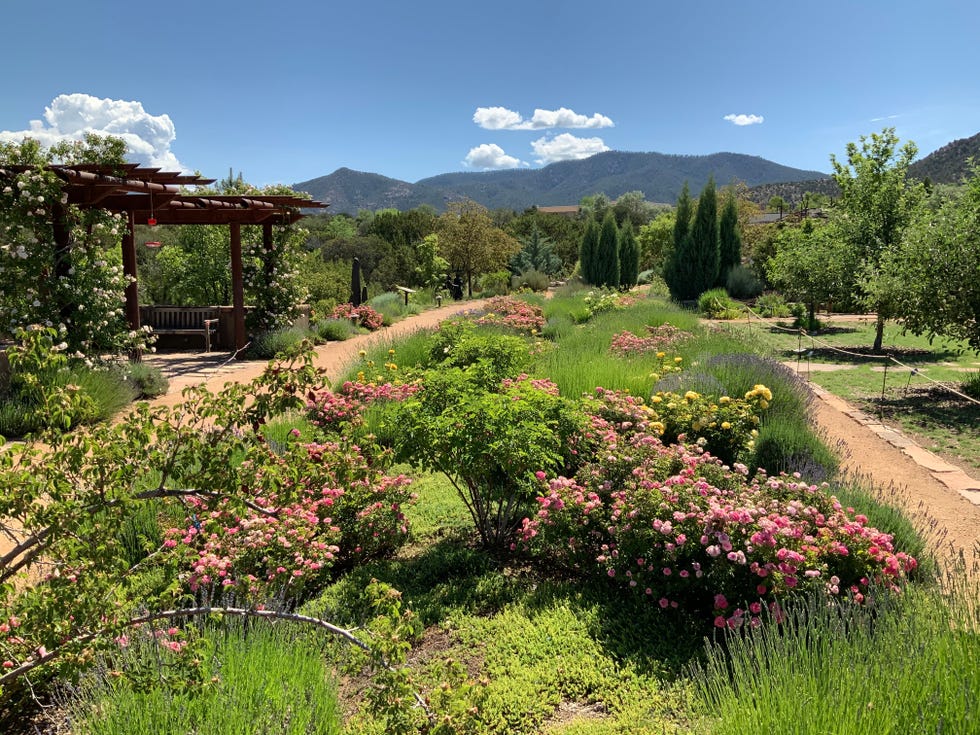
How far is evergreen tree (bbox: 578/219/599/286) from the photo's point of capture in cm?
2408

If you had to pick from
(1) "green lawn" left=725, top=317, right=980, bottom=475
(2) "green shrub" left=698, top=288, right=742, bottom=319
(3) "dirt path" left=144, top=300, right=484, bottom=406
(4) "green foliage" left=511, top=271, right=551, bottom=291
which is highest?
(4) "green foliage" left=511, top=271, right=551, bottom=291

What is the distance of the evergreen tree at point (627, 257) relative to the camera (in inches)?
971

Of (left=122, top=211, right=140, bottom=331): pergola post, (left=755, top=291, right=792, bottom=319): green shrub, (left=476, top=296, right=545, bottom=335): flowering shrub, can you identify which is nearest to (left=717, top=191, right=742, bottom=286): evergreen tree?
(left=755, top=291, right=792, bottom=319): green shrub

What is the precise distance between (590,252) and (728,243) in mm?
5192

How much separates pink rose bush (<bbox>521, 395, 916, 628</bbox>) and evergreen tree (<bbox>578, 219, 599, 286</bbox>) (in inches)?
817

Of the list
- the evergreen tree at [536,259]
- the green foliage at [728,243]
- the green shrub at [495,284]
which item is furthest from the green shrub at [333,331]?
the evergreen tree at [536,259]

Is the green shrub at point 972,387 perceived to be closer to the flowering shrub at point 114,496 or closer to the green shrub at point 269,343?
the flowering shrub at point 114,496

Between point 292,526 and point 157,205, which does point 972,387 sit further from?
point 157,205

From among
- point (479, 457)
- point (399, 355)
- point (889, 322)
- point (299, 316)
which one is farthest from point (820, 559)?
point (889, 322)

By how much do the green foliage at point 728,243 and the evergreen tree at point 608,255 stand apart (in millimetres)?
3818

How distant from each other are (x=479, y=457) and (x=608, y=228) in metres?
21.2

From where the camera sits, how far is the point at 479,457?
3.64 m

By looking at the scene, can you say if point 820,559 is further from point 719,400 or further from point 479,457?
point 719,400

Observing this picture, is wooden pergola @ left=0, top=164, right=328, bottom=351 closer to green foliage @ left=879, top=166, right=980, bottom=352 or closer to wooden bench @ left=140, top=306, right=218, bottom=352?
wooden bench @ left=140, top=306, right=218, bottom=352
